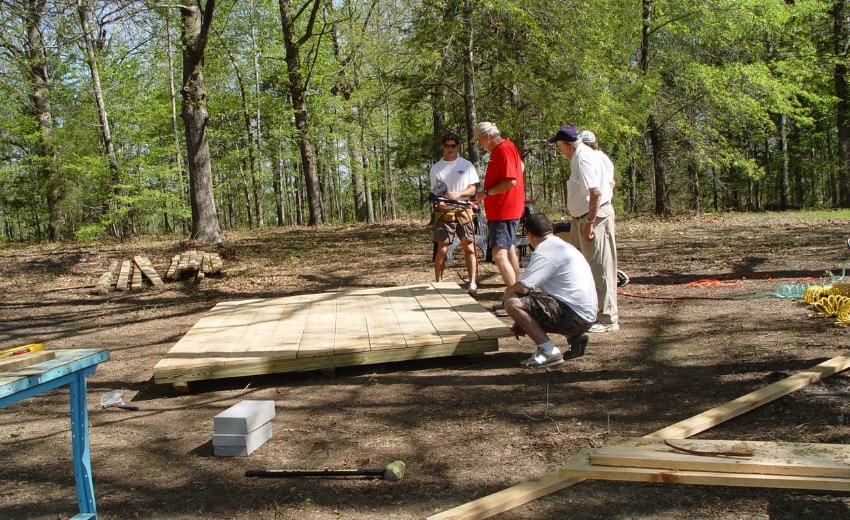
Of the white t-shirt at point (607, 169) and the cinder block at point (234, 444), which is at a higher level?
the white t-shirt at point (607, 169)

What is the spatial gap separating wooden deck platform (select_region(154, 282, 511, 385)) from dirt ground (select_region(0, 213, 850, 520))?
191mm

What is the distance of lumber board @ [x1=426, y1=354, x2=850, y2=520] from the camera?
2.53 meters

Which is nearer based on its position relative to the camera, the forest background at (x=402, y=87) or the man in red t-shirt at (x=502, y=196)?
the man in red t-shirt at (x=502, y=196)

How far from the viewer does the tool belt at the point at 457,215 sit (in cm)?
665

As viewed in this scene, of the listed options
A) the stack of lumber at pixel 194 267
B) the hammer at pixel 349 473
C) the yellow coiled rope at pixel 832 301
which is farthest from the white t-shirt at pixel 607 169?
the stack of lumber at pixel 194 267

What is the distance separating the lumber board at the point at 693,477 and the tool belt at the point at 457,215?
13.1ft

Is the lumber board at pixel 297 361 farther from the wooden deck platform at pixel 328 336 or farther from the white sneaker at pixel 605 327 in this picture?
the white sneaker at pixel 605 327

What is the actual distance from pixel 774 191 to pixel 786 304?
33.0m

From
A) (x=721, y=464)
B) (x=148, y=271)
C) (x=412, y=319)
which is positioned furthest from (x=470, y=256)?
(x=148, y=271)

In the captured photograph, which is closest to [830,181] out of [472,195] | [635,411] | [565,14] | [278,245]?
[565,14]

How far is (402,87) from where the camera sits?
42.3 feet

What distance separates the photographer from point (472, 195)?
6.74 m

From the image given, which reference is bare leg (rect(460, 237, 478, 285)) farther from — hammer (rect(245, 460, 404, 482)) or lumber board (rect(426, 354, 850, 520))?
hammer (rect(245, 460, 404, 482))

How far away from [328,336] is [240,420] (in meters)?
1.66
